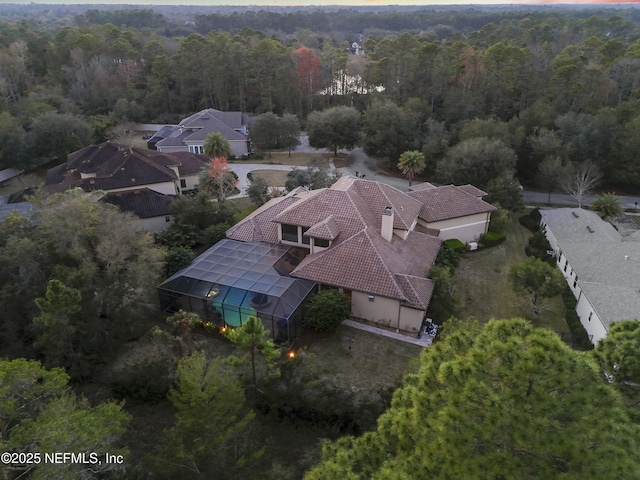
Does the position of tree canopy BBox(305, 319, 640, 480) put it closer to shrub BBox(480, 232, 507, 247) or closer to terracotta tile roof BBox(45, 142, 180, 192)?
shrub BBox(480, 232, 507, 247)

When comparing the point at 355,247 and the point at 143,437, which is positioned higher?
the point at 355,247

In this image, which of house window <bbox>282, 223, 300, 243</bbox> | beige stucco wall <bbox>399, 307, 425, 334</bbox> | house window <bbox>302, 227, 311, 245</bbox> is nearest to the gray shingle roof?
beige stucco wall <bbox>399, 307, 425, 334</bbox>

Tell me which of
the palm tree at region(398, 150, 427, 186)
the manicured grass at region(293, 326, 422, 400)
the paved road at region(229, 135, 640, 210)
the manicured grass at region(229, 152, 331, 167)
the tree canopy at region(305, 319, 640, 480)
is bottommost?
the manicured grass at region(229, 152, 331, 167)

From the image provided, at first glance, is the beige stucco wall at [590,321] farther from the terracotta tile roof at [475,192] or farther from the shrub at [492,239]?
the terracotta tile roof at [475,192]

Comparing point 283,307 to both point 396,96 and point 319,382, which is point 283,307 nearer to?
point 319,382

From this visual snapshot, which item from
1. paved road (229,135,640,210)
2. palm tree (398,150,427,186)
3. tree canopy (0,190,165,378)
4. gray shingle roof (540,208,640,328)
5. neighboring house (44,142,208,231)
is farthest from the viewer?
paved road (229,135,640,210)

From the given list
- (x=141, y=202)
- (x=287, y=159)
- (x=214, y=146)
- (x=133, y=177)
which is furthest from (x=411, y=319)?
(x=287, y=159)

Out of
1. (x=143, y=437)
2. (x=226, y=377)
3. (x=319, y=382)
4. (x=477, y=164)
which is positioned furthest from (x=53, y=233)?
(x=477, y=164)
